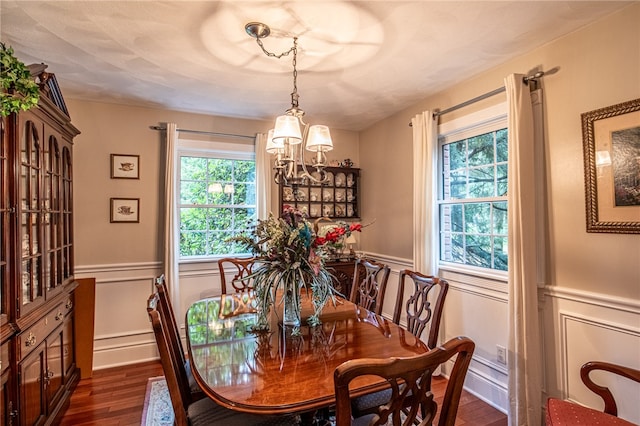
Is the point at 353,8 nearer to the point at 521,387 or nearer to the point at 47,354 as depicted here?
the point at 521,387

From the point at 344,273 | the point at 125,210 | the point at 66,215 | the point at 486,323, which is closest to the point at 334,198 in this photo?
the point at 344,273

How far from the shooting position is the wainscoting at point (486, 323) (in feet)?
5.87

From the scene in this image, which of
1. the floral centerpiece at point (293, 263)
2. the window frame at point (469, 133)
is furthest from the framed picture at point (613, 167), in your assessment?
the floral centerpiece at point (293, 263)

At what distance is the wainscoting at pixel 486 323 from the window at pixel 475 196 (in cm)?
22

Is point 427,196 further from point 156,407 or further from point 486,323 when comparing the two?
point 156,407

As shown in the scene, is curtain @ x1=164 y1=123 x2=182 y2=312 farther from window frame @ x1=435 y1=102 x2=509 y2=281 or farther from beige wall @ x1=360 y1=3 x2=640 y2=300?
beige wall @ x1=360 y1=3 x2=640 y2=300

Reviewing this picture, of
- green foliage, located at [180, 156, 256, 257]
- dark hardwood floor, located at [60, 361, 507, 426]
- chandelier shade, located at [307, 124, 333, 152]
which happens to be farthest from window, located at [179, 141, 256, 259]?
chandelier shade, located at [307, 124, 333, 152]

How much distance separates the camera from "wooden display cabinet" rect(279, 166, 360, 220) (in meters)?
3.94

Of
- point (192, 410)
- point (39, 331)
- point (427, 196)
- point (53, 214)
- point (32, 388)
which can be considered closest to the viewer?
point (192, 410)

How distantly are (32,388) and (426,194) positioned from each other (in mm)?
3102

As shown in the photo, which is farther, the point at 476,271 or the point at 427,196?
the point at 427,196

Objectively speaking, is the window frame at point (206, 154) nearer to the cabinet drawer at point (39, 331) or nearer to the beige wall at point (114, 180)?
the beige wall at point (114, 180)

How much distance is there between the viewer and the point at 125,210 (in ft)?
10.6

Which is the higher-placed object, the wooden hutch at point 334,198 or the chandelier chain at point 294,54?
the chandelier chain at point 294,54
